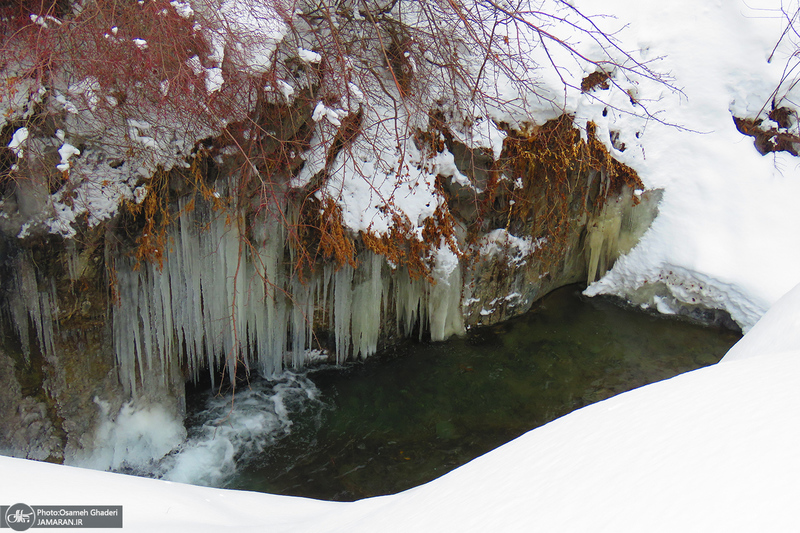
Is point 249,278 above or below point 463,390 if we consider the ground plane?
above

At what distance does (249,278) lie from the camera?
13.6 feet

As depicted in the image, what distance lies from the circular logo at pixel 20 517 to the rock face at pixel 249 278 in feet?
5.21

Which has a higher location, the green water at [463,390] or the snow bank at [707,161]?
the snow bank at [707,161]

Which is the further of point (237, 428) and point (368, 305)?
point (368, 305)

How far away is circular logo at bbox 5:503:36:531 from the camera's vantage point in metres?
1.59

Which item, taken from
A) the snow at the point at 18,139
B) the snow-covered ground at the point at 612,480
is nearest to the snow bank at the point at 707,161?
the snow-covered ground at the point at 612,480

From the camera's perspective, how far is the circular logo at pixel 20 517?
1.59 metres

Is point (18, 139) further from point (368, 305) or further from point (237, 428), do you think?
point (368, 305)

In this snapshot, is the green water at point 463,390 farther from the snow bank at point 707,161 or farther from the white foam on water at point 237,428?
the snow bank at point 707,161

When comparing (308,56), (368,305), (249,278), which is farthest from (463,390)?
(308,56)

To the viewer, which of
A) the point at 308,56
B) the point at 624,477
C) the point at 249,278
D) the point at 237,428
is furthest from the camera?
the point at 237,428

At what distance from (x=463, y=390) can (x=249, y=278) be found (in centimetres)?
215

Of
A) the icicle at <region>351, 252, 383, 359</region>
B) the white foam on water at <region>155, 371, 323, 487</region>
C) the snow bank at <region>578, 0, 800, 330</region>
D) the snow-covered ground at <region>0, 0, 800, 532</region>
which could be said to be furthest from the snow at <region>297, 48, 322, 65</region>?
the snow bank at <region>578, 0, 800, 330</region>

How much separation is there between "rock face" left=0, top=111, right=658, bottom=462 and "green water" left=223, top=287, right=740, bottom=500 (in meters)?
0.30
